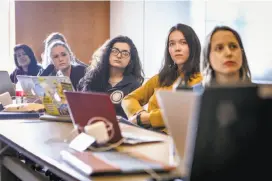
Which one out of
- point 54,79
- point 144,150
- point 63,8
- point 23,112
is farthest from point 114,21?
point 144,150

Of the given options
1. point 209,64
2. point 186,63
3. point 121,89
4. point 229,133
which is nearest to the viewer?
point 229,133

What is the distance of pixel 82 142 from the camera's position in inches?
60.4

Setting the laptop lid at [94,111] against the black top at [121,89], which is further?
the black top at [121,89]

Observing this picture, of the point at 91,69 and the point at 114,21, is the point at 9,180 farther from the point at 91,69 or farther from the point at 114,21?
the point at 114,21

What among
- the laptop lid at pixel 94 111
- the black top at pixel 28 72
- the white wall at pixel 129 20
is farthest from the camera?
the white wall at pixel 129 20

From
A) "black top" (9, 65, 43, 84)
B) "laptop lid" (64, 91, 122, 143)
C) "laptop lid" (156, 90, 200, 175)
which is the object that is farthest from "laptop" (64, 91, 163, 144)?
"black top" (9, 65, 43, 84)

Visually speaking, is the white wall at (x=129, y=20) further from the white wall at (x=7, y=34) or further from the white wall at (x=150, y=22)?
the white wall at (x=7, y=34)

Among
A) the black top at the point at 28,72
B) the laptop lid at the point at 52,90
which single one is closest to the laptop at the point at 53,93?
the laptop lid at the point at 52,90

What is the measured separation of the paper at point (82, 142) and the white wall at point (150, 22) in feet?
10.2

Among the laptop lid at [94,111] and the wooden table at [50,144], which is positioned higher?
the laptop lid at [94,111]

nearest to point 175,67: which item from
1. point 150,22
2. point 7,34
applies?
point 150,22

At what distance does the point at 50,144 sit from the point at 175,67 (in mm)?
1087

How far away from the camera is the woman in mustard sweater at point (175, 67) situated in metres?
2.41

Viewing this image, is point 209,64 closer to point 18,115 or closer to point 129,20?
point 18,115
